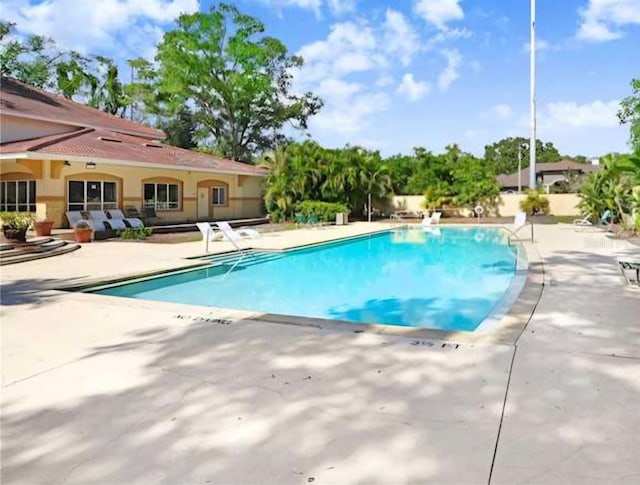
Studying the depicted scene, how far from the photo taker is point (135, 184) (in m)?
21.8

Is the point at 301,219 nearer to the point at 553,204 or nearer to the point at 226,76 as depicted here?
the point at 553,204

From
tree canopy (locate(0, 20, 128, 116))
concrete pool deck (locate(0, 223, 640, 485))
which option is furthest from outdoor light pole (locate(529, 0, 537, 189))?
tree canopy (locate(0, 20, 128, 116))

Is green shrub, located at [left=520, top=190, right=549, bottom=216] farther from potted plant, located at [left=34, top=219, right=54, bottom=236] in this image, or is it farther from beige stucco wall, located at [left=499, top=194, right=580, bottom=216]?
potted plant, located at [left=34, top=219, right=54, bottom=236]

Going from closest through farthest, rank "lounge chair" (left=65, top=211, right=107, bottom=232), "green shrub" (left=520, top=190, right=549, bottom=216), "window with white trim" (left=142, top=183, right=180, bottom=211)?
"lounge chair" (left=65, top=211, right=107, bottom=232), "window with white trim" (left=142, top=183, right=180, bottom=211), "green shrub" (left=520, top=190, right=549, bottom=216)

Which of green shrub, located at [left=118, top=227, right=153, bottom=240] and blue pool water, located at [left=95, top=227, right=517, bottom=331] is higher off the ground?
green shrub, located at [left=118, top=227, right=153, bottom=240]

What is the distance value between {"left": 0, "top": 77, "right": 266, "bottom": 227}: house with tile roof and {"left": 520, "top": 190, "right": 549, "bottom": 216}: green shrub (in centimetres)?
1547

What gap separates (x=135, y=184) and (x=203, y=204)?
4436 mm

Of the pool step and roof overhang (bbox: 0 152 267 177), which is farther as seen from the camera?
roof overhang (bbox: 0 152 267 177)

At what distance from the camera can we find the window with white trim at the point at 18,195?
1919 centimetres

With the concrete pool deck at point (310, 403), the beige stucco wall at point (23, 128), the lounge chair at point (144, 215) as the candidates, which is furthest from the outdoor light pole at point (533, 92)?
the concrete pool deck at point (310, 403)

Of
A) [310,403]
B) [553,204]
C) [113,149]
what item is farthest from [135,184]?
[553,204]

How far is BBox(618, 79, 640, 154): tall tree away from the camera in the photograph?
1858 cm

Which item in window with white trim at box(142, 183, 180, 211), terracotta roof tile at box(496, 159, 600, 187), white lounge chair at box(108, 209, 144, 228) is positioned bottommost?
white lounge chair at box(108, 209, 144, 228)

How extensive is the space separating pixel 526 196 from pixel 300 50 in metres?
23.9
